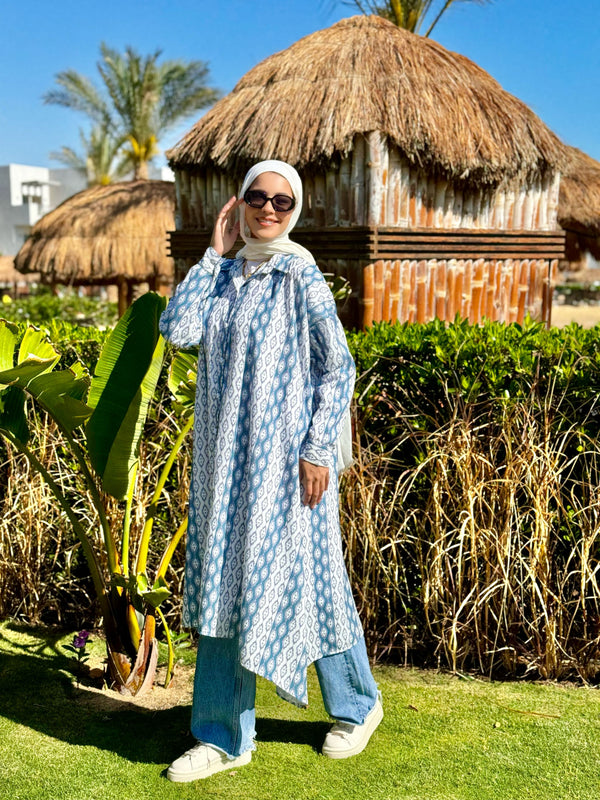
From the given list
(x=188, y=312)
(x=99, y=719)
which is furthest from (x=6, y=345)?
(x=99, y=719)

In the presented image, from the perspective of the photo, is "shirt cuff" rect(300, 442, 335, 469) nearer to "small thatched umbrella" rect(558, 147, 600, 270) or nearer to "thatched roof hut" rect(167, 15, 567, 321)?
"thatched roof hut" rect(167, 15, 567, 321)

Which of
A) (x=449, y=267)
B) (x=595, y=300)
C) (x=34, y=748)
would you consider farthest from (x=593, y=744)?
(x=595, y=300)

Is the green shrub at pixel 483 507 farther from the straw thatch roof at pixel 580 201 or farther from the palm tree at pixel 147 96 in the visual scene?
the palm tree at pixel 147 96

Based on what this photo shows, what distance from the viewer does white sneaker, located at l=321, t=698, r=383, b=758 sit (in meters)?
3.26

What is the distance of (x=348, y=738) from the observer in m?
3.27

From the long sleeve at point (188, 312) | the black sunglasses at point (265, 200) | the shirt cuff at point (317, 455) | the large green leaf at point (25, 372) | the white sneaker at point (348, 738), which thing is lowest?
the white sneaker at point (348, 738)

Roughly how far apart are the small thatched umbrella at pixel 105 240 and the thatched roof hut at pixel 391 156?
7.42 metres

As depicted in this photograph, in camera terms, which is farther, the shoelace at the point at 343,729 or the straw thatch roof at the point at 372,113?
the straw thatch roof at the point at 372,113

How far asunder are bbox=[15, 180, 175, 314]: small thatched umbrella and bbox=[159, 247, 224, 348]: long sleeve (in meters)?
11.5

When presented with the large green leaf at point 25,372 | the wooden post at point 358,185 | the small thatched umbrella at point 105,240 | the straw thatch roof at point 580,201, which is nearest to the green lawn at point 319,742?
the large green leaf at point 25,372

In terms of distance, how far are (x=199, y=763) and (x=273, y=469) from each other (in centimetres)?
114

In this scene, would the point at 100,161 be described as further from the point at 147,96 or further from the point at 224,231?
the point at 224,231

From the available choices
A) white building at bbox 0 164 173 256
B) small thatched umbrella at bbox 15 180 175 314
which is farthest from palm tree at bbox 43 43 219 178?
white building at bbox 0 164 173 256

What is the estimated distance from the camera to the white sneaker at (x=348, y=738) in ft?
10.7
